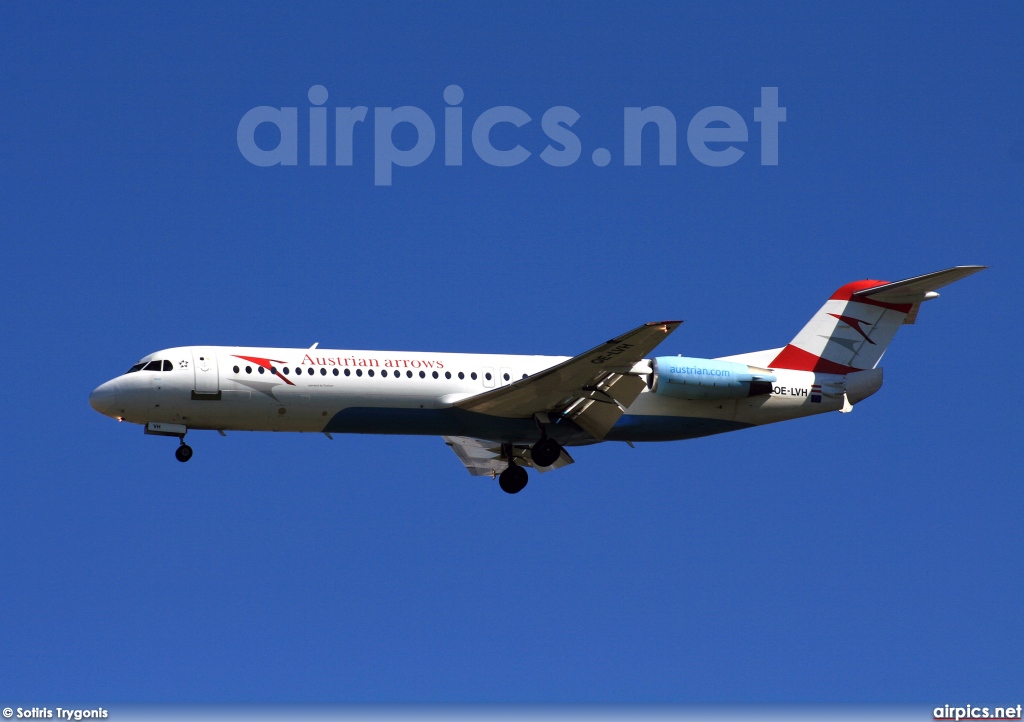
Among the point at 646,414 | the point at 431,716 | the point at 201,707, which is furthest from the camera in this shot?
the point at 646,414

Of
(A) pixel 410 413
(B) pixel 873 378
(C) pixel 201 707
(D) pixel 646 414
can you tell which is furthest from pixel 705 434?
(C) pixel 201 707

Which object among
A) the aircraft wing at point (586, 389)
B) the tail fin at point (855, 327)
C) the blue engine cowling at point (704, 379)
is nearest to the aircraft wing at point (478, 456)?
the aircraft wing at point (586, 389)

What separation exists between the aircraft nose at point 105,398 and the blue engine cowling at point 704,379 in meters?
12.7

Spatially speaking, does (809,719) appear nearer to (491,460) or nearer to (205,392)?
(491,460)

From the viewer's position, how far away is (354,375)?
36.2 m

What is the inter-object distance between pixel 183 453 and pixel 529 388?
27.2ft

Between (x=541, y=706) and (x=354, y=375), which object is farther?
(x=354, y=375)

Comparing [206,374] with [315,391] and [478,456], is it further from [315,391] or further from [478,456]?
[478,456]

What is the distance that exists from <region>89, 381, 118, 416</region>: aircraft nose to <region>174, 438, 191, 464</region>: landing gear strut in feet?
5.99

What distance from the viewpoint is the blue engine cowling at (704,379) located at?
37.3m

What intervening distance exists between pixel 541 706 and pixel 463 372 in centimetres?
820

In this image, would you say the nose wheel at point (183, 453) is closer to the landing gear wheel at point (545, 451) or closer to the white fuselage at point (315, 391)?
the white fuselage at point (315, 391)

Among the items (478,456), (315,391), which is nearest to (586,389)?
(478,456)

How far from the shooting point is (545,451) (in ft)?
123
